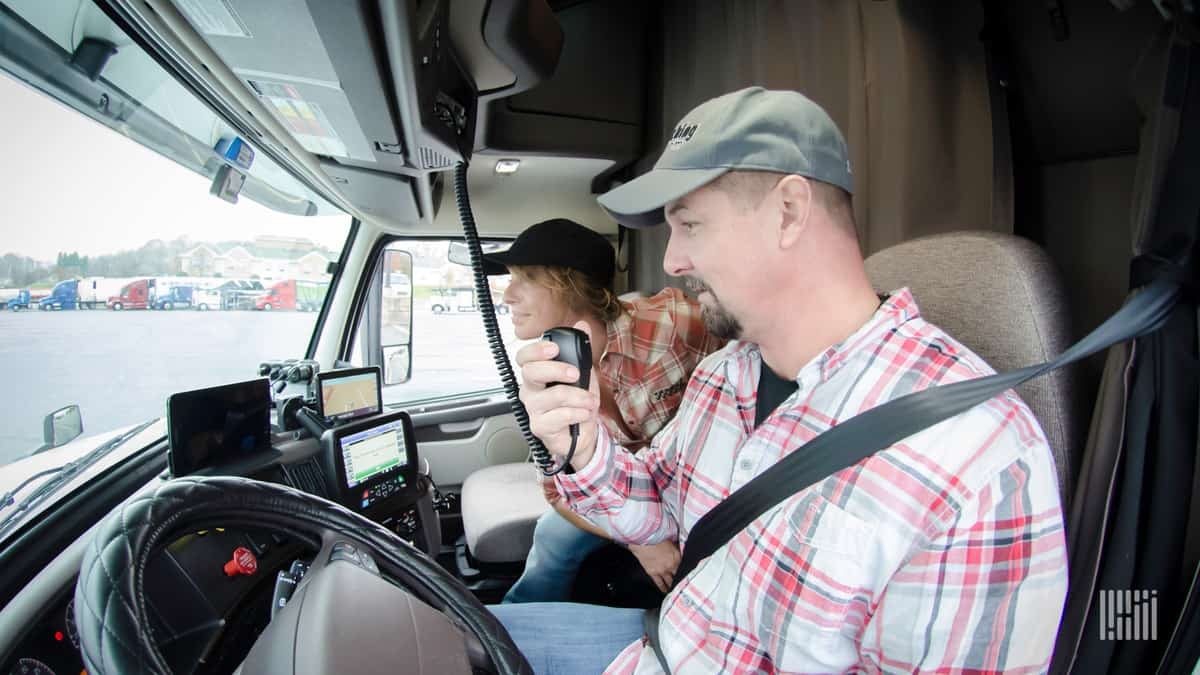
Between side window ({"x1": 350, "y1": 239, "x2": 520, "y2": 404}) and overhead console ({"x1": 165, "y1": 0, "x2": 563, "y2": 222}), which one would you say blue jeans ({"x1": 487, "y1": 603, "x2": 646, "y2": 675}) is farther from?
side window ({"x1": 350, "y1": 239, "x2": 520, "y2": 404})

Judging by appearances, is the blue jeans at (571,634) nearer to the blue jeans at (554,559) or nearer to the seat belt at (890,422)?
the seat belt at (890,422)

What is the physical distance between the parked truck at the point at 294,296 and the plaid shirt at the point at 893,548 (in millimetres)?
2288

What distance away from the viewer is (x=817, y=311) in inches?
37.5

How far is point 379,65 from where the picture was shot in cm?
104

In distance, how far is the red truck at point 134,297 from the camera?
→ 1585 mm

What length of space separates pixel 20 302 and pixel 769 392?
1.58 meters

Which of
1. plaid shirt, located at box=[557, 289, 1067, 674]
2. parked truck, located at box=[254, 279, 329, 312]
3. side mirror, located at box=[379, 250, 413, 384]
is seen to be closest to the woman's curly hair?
plaid shirt, located at box=[557, 289, 1067, 674]

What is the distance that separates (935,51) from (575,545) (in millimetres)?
1757

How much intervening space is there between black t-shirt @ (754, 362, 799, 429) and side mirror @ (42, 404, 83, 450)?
58.3 inches

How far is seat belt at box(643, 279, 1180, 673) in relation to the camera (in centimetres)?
69

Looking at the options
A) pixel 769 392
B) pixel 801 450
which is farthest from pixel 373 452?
pixel 801 450

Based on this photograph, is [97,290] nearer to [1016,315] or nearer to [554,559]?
[554,559]

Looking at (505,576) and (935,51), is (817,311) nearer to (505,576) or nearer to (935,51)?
(935,51)

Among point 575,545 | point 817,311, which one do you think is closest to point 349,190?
point 575,545
